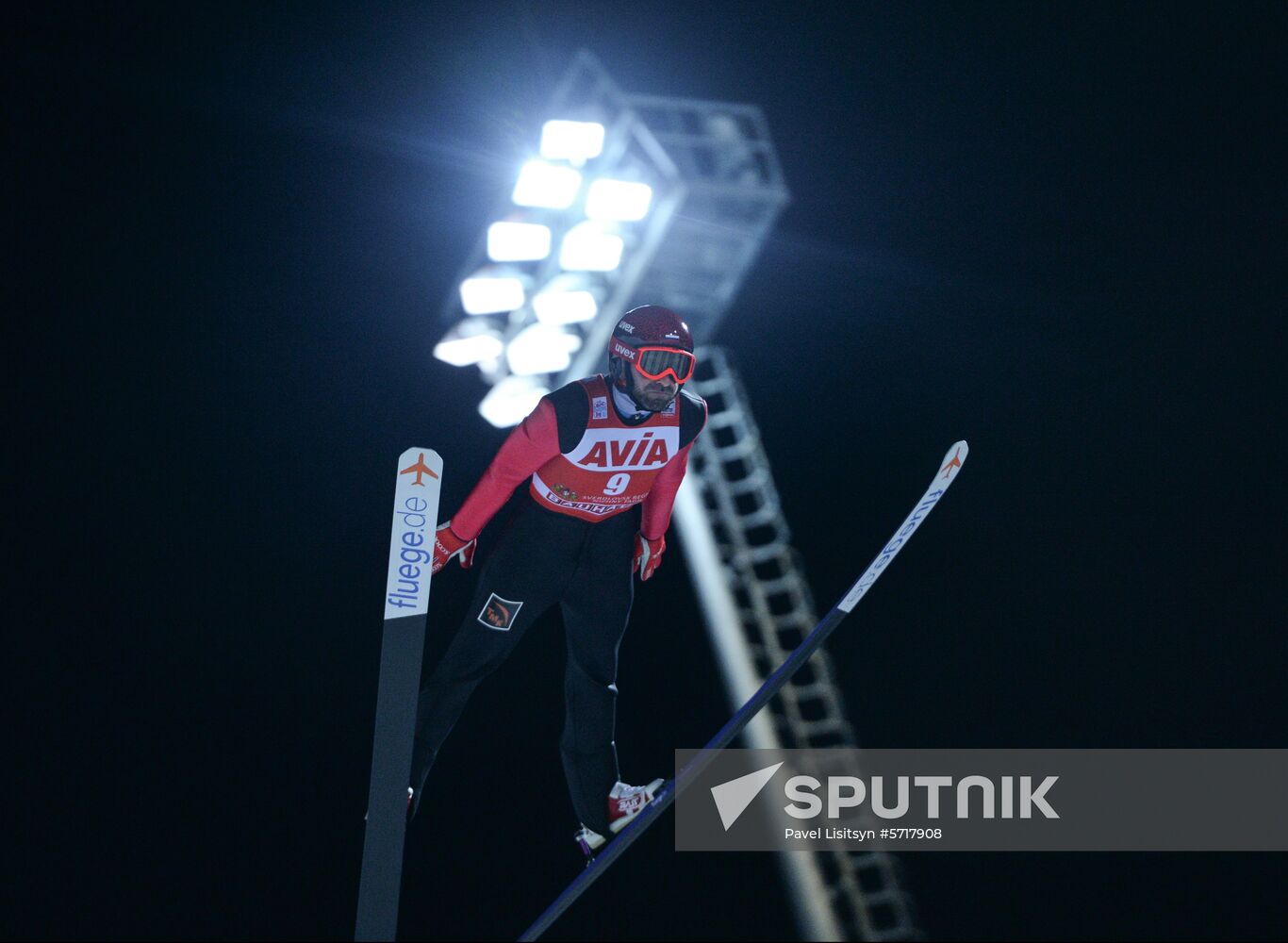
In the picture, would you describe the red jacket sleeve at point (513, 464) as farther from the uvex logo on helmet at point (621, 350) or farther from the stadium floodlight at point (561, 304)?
the stadium floodlight at point (561, 304)

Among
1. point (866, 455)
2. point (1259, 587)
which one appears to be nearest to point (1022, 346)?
point (866, 455)

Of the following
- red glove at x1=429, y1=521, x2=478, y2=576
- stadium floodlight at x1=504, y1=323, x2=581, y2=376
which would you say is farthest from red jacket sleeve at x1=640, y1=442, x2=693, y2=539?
stadium floodlight at x1=504, y1=323, x2=581, y2=376

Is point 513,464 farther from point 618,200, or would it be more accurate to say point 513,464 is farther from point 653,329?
point 618,200

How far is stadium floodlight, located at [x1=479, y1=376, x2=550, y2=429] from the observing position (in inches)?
209

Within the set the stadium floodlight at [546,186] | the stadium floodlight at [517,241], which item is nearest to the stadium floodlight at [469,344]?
the stadium floodlight at [517,241]

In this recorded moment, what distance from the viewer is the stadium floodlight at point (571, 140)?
17.3 feet

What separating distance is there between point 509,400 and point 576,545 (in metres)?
2.70

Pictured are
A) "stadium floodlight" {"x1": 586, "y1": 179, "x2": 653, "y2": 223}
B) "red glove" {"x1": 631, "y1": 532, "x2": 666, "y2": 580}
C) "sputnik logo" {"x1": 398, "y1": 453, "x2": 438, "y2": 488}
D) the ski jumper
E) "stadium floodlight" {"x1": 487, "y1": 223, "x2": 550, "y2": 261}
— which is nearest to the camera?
"sputnik logo" {"x1": 398, "y1": 453, "x2": 438, "y2": 488}

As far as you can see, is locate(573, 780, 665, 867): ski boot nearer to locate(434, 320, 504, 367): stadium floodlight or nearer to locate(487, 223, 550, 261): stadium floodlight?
locate(434, 320, 504, 367): stadium floodlight

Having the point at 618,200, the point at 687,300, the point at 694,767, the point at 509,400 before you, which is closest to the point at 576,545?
the point at 694,767

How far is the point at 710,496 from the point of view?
6.37 m

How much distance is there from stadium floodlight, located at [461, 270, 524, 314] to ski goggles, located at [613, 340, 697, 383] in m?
2.85

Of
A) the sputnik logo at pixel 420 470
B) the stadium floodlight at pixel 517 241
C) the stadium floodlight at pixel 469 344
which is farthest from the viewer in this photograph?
the stadium floodlight at pixel 517 241

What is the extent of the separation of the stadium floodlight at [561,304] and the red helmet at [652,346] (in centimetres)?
305
